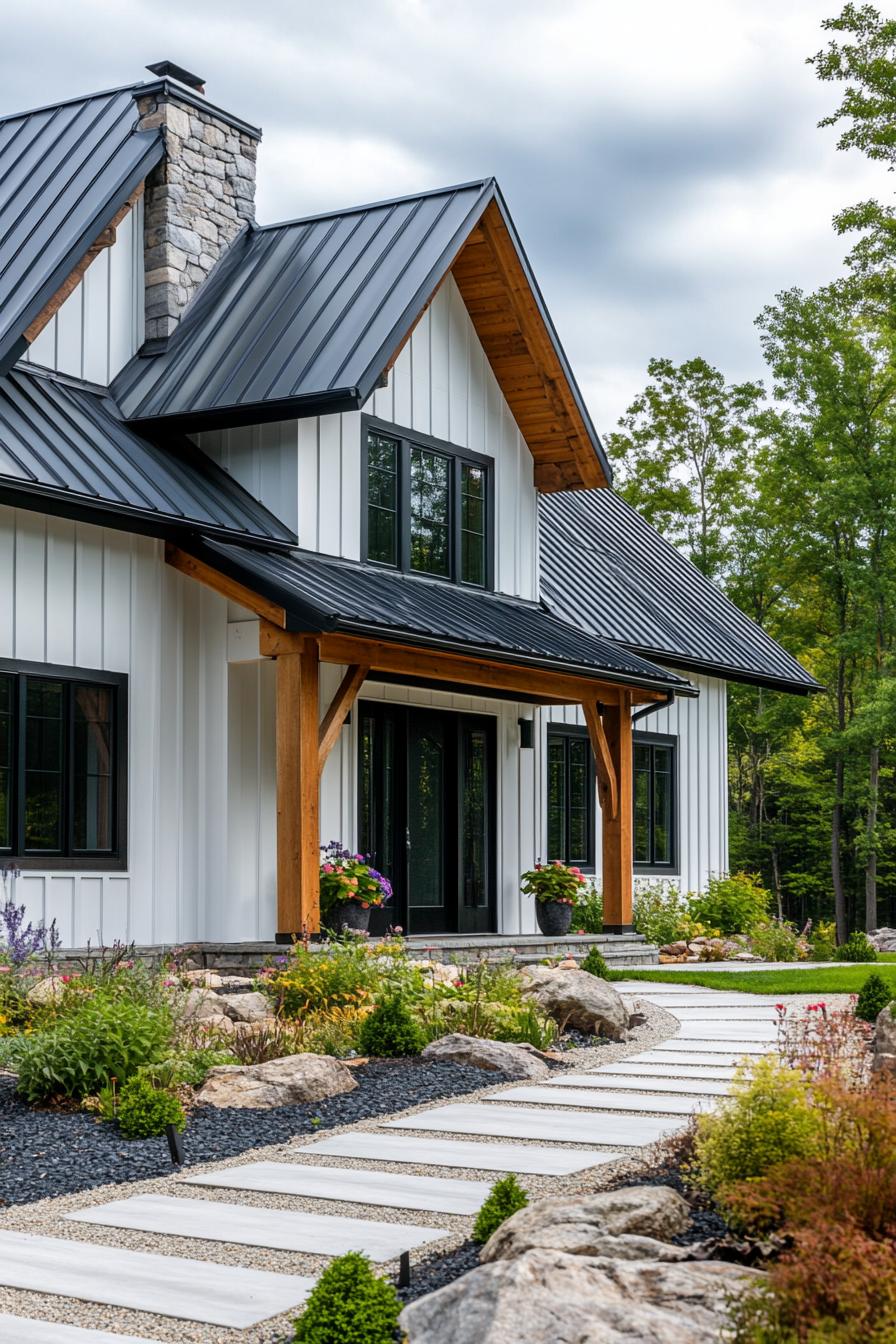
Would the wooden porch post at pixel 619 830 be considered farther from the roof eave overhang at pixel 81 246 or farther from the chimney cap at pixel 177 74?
the chimney cap at pixel 177 74

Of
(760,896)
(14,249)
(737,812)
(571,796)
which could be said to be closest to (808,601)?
(737,812)

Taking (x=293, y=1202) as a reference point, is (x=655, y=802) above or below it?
above

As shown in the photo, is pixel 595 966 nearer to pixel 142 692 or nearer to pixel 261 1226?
pixel 142 692

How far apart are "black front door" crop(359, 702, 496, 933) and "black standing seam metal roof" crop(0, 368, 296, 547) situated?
2523 mm

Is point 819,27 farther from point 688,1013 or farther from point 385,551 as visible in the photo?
point 688,1013

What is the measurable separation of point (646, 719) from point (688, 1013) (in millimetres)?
8734

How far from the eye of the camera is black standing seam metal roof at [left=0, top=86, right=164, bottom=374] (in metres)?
12.3

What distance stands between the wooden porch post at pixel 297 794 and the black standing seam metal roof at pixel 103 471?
134 cm

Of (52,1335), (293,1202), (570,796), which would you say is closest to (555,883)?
(570,796)

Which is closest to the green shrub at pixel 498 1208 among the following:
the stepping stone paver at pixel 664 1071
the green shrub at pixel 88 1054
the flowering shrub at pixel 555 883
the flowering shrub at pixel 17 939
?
the green shrub at pixel 88 1054

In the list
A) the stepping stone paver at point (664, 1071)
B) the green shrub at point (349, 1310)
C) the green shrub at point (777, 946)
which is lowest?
the green shrub at point (777, 946)

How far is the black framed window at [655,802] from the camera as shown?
19.6 m

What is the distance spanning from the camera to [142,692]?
12.5 m

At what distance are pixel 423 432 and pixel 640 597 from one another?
5886mm
